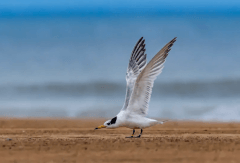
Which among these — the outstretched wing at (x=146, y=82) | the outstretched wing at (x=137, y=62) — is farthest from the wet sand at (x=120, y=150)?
the outstretched wing at (x=137, y=62)

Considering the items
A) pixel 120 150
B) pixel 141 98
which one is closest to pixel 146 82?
pixel 141 98

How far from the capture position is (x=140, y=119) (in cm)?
1009

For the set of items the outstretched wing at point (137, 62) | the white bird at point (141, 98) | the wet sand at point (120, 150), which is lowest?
the wet sand at point (120, 150)

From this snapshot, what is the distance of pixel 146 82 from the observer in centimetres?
970

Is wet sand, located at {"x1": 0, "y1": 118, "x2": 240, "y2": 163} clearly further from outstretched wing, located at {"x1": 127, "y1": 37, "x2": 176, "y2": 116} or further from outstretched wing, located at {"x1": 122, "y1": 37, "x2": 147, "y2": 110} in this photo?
outstretched wing, located at {"x1": 122, "y1": 37, "x2": 147, "y2": 110}

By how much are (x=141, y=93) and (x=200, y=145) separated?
189cm

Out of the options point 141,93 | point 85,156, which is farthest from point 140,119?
point 85,156

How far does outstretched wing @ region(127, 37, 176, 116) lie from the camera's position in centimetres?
969

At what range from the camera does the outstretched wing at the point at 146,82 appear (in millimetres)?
9686

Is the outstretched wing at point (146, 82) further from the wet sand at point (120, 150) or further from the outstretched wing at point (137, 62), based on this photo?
the outstretched wing at point (137, 62)

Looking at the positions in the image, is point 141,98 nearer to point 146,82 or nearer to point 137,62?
point 146,82

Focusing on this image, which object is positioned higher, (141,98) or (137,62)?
(137,62)

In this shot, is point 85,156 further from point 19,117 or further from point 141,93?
point 19,117

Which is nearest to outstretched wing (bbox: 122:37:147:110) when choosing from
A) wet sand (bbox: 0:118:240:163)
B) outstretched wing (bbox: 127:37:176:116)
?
outstretched wing (bbox: 127:37:176:116)
